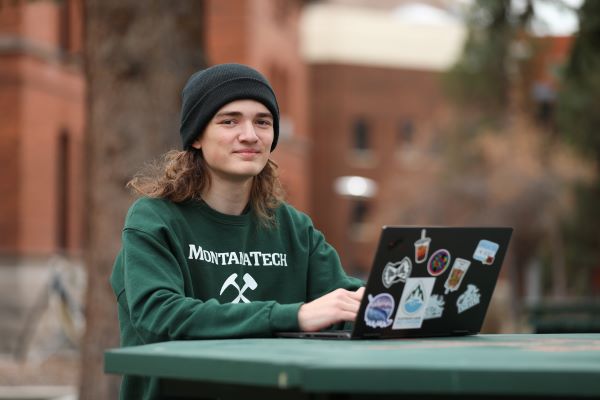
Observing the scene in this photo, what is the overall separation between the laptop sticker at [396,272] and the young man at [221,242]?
0.18 meters

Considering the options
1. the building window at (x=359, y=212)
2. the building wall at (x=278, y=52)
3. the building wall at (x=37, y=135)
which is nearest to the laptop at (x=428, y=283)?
the building wall at (x=37, y=135)

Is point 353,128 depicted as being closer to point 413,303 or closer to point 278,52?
point 278,52

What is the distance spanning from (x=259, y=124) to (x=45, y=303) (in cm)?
2001

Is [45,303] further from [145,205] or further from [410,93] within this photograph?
[410,93]

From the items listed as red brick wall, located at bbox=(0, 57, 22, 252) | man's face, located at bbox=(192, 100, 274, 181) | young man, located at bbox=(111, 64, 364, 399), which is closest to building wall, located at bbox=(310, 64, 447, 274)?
red brick wall, located at bbox=(0, 57, 22, 252)

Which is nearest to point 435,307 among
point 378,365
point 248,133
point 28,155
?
point 248,133

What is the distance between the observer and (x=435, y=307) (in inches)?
142

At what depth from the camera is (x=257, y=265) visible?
403 cm

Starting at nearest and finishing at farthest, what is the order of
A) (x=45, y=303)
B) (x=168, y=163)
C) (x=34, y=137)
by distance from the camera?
1. (x=168, y=163)
2. (x=45, y=303)
3. (x=34, y=137)

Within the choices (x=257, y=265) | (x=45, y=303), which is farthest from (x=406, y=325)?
(x=45, y=303)

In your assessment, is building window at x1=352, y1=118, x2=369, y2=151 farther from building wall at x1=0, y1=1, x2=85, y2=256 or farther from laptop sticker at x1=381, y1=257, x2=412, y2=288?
laptop sticker at x1=381, y1=257, x2=412, y2=288

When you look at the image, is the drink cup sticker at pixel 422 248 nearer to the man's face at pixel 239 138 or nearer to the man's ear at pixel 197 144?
the man's face at pixel 239 138

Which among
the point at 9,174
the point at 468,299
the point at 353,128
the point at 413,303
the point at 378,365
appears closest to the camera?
the point at 378,365

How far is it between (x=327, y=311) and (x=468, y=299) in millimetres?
435
